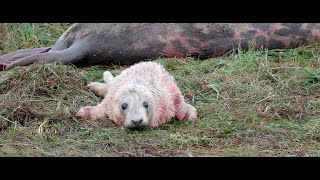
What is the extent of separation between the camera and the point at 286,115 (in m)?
6.10

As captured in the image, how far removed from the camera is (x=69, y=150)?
5.33 m

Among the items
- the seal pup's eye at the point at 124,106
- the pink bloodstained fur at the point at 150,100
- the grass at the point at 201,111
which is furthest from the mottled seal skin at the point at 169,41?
the seal pup's eye at the point at 124,106

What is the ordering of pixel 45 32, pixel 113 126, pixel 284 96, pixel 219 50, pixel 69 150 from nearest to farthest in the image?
pixel 69 150
pixel 113 126
pixel 284 96
pixel 219 50
pixel 45 32

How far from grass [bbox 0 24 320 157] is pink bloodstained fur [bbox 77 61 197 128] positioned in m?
0.10

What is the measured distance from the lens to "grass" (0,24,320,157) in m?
5.38

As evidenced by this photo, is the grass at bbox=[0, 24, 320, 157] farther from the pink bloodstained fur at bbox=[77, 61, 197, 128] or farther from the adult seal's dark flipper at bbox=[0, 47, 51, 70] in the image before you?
the adult seal's dark flipper at bbox=[0, 47, 51, 70]

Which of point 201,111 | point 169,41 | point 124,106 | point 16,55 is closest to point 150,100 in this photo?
point 124,106

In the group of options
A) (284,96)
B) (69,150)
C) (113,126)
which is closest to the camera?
(69,150)

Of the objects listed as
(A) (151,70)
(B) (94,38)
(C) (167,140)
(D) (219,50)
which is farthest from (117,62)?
(C) (167,140)

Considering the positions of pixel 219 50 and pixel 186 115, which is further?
pixel 219 50

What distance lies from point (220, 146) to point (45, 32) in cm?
494

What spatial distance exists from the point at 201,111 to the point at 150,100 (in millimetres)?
517

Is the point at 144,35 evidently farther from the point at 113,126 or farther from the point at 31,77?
the point at 113,126

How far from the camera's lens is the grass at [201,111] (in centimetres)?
538
